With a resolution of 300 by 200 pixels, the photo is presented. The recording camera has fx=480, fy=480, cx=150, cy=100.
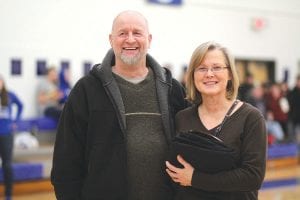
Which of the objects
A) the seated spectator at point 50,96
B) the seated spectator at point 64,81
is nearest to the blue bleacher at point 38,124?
the seated spectator at point 50,96

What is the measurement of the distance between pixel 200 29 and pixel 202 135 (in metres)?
10.9

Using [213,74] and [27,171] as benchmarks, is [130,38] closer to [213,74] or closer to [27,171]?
[213,74]

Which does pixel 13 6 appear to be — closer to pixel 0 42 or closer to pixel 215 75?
pixel 0 42

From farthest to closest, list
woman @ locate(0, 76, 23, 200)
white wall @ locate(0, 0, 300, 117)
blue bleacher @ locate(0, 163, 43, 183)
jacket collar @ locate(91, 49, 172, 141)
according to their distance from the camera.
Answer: white wall @ locate(0, 0, 300, 117) → blue bleacher @ locate(0, 163, 43, 183) → woman @ locate(0, 76, 23, 200) → jacket collar @ locate(91, 49, 172, 141)

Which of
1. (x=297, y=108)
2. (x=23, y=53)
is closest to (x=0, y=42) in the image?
(x=23, y=53)

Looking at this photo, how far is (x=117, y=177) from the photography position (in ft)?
8.72

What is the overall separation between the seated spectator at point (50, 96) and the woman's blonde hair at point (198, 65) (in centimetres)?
739

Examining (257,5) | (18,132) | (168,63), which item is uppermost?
(257,5)

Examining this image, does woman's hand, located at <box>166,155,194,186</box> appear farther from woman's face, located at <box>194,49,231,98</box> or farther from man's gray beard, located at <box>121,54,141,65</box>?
man's gray beard, located at <box>121,54,141,65</box>

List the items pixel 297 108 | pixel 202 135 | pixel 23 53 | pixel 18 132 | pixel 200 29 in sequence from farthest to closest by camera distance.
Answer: pixel 200 29, pixel 297 108, pixel 23 53, pixel 18 132, pixel 202 135

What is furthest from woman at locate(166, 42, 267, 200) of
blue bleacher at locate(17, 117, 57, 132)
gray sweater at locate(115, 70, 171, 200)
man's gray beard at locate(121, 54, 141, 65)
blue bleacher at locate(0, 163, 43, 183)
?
blue bleacher at locate(17, 117, 57, 132)

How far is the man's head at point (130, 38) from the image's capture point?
2.70 m

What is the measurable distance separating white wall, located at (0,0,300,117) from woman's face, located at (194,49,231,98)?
26.7 ft

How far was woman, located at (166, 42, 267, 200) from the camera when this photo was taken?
2443mm
